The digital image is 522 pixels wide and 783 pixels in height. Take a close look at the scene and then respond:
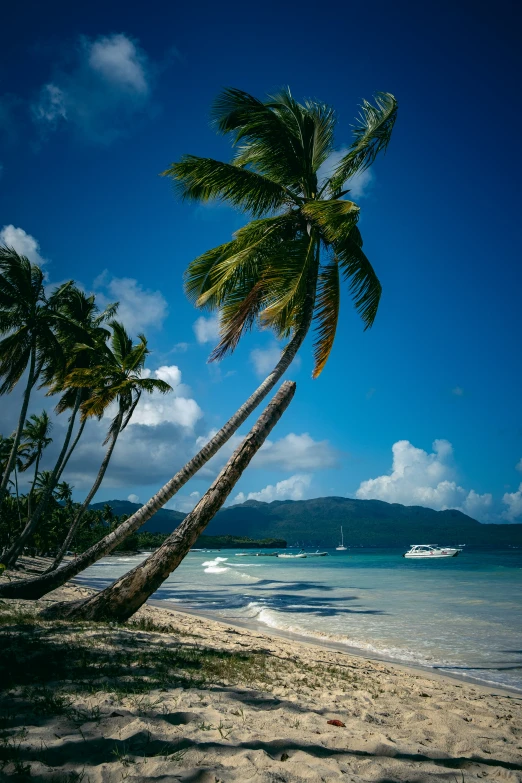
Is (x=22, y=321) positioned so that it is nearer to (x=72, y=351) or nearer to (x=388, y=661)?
(x=72, y=351)

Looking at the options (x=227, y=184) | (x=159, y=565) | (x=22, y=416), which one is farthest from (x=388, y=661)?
(x=22, y=416)

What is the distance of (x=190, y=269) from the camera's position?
9312 mm

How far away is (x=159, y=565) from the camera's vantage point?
268 inches

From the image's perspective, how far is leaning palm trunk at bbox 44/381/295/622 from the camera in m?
6.83

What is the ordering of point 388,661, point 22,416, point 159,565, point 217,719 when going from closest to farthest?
point 217,719 → point 159,565 → point 388,661 → point 22,416

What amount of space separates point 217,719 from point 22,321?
14.7 meters

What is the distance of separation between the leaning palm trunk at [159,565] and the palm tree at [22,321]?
8846mm

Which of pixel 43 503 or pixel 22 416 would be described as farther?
pixel 43 503

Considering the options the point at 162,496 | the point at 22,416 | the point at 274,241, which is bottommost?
the point at 162,496

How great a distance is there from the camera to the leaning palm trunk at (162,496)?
741 cm

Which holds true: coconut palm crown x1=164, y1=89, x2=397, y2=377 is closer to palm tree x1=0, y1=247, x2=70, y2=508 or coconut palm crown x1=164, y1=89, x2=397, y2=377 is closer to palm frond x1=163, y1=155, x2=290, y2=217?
palm frond x1=163, y1=155, x2=290, y2=217

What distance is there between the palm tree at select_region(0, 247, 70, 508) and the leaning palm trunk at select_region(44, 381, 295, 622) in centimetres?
885

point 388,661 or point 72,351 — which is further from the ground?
point 72,351

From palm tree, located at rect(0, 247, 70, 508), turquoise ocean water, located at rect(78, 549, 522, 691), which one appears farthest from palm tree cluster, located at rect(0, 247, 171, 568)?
turquoise ocean water, located at rect(78, 549, 522, 691)
